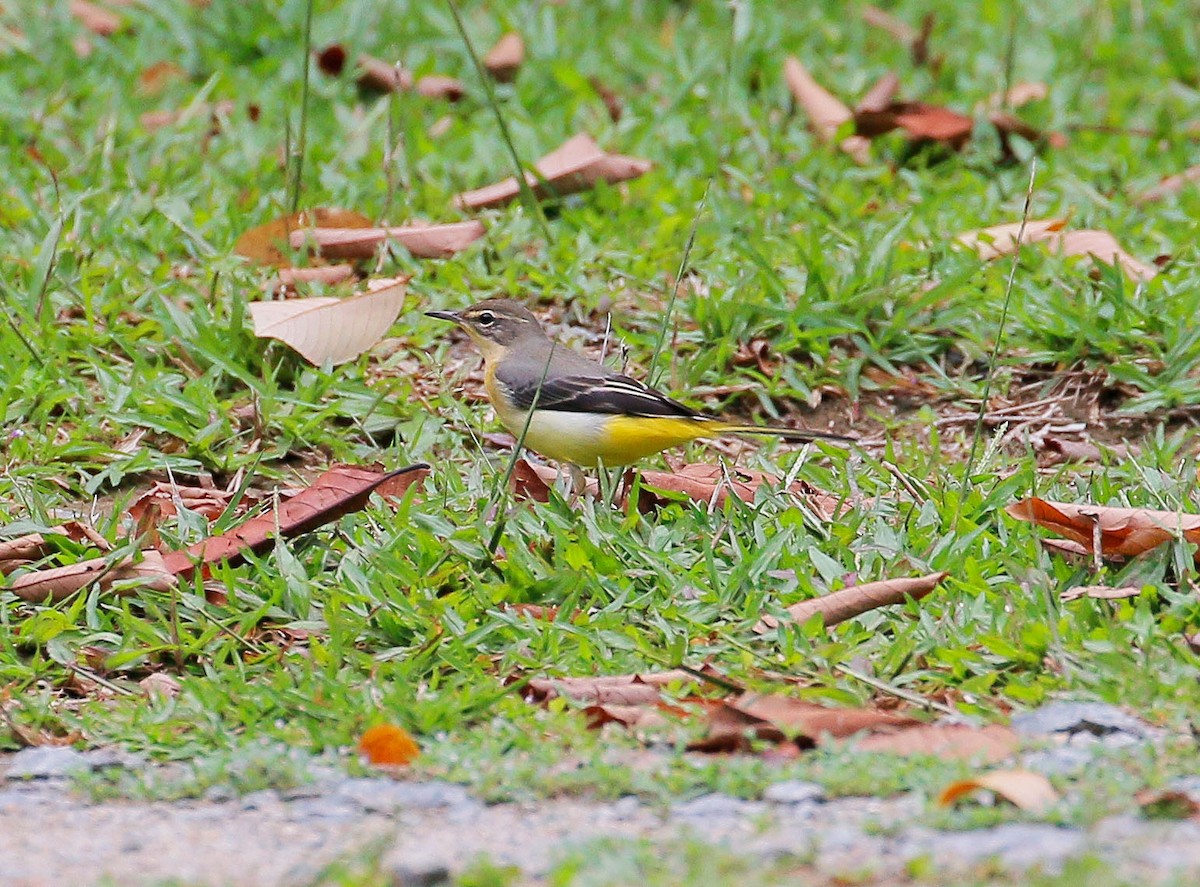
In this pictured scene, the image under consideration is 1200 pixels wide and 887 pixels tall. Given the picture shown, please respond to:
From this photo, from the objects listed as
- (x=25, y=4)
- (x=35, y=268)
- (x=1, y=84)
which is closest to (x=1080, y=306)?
(x=35, y=268)

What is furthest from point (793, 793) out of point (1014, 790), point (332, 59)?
point (332, 59)

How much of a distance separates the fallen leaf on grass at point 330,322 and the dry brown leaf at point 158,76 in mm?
2810

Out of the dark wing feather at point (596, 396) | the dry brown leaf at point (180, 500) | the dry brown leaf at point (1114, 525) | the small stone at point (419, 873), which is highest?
the dark wing feather at point (596, 396)

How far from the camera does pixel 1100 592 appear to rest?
15.0 ft

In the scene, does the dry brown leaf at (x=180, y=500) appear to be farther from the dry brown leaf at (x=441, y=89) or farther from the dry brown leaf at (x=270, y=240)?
the dry brown leaf at (x=441, y=89)

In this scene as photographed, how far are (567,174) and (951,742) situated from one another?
4.29 m

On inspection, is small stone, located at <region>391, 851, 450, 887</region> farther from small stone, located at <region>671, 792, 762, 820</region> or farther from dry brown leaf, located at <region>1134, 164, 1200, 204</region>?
dry brown leaf, located at <region>1134, 164, 1200, 204</region>

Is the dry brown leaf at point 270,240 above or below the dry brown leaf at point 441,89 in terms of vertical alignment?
below

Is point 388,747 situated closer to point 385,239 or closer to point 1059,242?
point 385,239

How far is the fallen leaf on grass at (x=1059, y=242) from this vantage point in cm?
677

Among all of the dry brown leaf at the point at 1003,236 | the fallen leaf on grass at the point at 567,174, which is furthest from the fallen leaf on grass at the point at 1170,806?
the fallen leaf on grass at the point at 567,174

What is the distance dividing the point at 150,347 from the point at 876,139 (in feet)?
12.2

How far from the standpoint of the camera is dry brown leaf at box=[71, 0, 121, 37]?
9.16 m

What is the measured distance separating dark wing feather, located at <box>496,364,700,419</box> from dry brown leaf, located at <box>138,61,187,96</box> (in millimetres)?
3908
